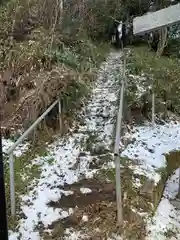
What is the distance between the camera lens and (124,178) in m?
3.44

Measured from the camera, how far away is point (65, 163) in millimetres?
3830

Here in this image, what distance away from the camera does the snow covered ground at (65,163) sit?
284 centimetres

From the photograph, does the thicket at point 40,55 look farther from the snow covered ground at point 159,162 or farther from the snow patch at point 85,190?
the snow patch at point 85,190

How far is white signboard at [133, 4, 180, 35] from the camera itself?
2850 millimetres

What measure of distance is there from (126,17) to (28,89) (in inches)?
327

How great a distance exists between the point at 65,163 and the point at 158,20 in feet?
6.12

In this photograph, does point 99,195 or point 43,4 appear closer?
point 99,195

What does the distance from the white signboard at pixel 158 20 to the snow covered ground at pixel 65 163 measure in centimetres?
159

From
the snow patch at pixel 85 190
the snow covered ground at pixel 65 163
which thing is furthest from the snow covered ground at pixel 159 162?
the snow patch at pixel 85 190

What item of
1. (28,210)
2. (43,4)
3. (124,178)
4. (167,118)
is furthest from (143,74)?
(28,210)

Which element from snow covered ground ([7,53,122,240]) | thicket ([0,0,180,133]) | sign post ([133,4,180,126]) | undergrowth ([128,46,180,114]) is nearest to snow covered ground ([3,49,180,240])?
snow covered ground ([7,53,122,240])

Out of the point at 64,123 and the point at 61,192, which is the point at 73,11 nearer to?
the point at 64,123

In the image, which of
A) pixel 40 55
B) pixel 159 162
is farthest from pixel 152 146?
pixel 40 55

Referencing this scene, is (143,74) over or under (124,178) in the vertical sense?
over
